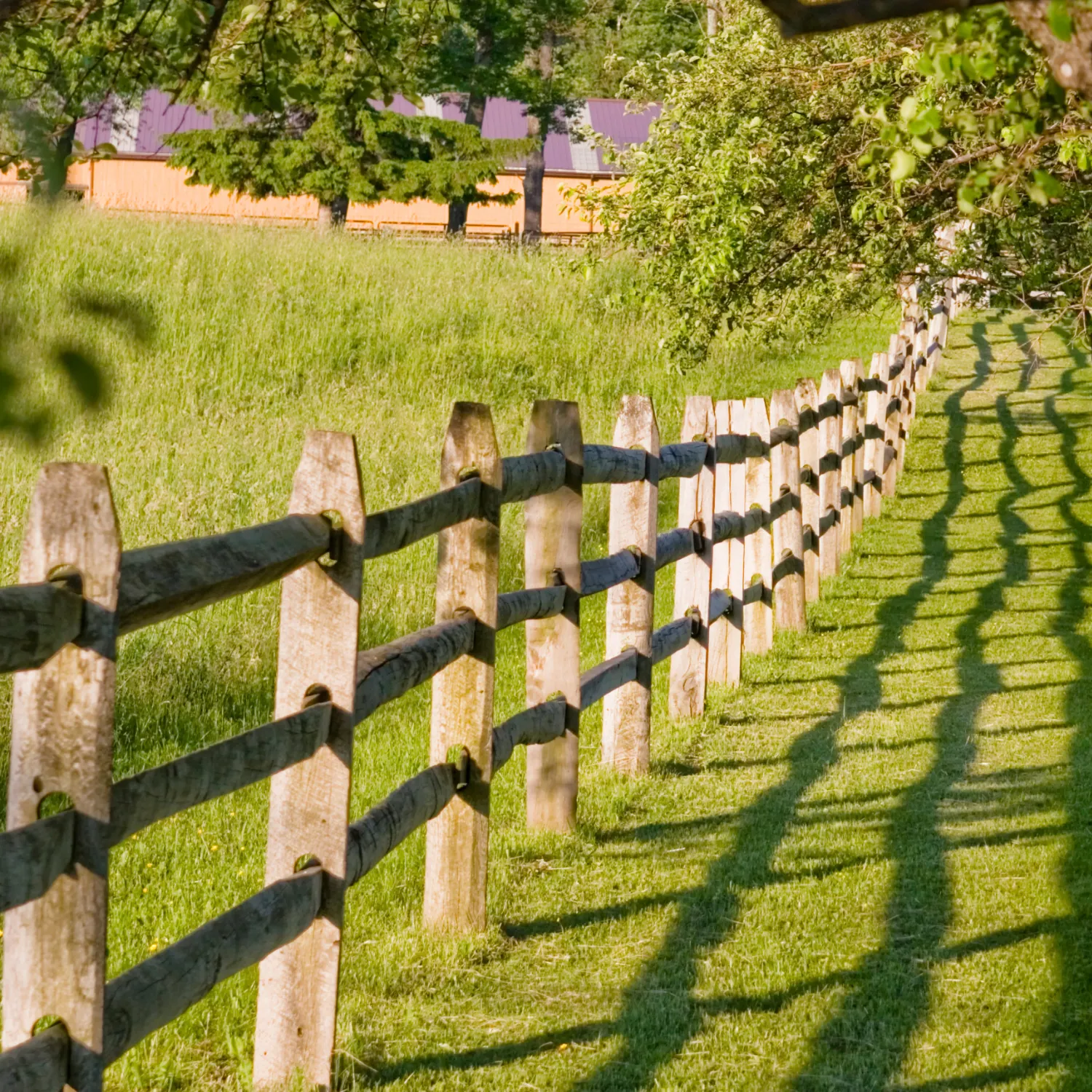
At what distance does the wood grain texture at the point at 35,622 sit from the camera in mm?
2535

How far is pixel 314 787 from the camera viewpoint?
151 inches

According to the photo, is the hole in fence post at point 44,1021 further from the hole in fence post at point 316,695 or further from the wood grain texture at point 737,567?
the wood grain texture at point 737,567

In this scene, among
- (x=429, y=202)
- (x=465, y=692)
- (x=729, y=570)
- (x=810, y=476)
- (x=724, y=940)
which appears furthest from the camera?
(x=429, y=202)

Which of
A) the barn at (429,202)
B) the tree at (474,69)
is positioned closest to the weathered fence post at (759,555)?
the tree at (474,69)

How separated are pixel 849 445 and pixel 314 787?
1012 cm

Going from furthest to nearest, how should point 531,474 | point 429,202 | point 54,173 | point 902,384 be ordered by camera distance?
1. point 429,202
2. point 902,384
3. point 531,474
4. point 54,173

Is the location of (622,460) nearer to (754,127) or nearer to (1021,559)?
(754,127)

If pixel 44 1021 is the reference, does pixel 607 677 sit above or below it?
below

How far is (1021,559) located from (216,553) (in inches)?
447

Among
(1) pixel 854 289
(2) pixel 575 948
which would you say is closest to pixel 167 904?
(2) pixel 575 948

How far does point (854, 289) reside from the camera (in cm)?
1375

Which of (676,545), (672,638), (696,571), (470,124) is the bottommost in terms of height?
(672,638)

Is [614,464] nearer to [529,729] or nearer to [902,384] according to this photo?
[529,729]

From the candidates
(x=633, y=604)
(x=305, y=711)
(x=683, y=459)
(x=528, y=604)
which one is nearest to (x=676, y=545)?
(x=683, y=459)
